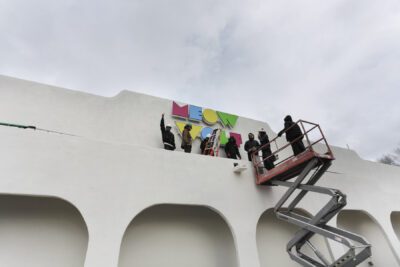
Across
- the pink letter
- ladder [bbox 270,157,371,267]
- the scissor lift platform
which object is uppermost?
the pink letter

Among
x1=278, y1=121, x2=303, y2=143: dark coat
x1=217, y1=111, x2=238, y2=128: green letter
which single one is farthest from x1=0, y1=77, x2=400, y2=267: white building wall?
x1=217, y1=111, x2=238, y2=128: green letter

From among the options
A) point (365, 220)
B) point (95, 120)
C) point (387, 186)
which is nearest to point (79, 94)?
point (95, 120)

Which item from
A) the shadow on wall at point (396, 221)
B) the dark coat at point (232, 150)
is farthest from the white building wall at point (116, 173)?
the shadow on wall at point (396, 221)

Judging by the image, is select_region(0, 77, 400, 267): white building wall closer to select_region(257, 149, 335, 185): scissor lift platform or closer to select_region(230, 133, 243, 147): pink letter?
select_region(257, 149, 335, 185): scissor lift platform

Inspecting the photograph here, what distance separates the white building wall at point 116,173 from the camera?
3887mm

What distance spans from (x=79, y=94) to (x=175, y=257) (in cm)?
568

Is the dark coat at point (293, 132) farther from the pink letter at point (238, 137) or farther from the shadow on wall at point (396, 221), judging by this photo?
the shadow on wall at point (396, 221)

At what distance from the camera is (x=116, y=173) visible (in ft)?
14.5

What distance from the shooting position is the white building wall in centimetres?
389

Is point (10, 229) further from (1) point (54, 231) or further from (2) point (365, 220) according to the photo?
(2) point (365, 220)

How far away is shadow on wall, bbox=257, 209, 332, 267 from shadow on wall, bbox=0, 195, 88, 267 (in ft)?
14.8

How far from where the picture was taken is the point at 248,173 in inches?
227

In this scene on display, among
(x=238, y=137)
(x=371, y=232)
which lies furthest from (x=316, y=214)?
(x=371, y=232)

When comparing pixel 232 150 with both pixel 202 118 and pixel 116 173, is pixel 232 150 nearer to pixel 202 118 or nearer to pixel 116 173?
pixel 202 118
